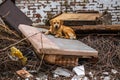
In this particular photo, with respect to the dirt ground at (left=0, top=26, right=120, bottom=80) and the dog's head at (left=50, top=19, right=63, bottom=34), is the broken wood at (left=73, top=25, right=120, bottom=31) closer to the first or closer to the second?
the dirt ground at (left=0, top=26, right=120, bottom=80)

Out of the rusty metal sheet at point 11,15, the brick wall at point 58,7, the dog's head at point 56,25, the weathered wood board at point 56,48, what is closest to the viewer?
the weathered wood board at point 56,48

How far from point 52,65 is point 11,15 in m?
2.71

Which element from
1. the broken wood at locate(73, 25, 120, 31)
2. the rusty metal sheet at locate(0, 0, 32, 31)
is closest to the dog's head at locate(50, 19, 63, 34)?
the broken wood at locate(73, 25, 120, 31)

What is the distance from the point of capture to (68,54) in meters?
5.31

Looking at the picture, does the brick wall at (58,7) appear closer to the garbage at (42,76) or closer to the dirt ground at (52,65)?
the dirt ground at (52,65)

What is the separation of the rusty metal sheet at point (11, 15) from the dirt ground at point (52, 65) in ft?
2.61

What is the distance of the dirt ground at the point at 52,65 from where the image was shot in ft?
17.6

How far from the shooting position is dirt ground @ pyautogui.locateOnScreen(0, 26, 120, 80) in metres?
5.36

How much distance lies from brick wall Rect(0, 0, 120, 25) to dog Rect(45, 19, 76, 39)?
214 centimetres

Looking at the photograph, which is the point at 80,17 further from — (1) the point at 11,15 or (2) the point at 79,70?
(2) the point at 79,70

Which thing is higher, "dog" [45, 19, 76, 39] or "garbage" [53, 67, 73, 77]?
"dog" [45, 19, 76, 39]

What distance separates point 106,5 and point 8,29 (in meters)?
2.97

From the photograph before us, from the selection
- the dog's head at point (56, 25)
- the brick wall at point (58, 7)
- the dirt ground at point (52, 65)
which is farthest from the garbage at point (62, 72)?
the brick wall at point (58, 7)

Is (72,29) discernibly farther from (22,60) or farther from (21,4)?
(21,4)
